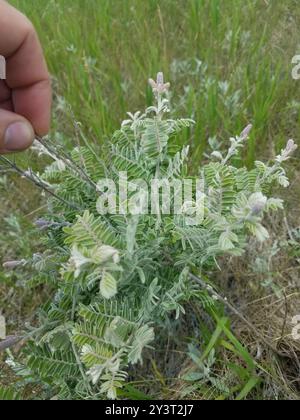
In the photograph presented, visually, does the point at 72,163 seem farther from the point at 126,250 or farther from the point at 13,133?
the point at 126,250

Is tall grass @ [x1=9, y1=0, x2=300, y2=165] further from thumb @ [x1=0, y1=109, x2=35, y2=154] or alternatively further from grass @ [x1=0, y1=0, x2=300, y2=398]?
thumb @ [x1=0, y1=109, x2=35, y2=154]

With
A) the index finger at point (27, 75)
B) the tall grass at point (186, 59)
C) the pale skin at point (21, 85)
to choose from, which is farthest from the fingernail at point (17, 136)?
the tall grass at point (186, 59)

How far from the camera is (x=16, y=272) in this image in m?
1.75

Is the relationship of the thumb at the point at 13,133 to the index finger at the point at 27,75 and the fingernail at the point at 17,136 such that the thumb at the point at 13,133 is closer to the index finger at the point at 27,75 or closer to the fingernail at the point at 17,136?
the fingernail at the point at 17,136

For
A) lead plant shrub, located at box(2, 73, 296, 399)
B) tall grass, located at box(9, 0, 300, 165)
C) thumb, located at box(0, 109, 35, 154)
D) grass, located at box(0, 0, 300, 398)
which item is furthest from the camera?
tall grass, located at box(9, 0, 300, 165)

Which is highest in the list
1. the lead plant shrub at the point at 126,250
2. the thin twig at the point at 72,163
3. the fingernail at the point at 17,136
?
the fingernail at the point at 17,136

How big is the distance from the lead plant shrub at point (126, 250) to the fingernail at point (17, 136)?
0.20 ft

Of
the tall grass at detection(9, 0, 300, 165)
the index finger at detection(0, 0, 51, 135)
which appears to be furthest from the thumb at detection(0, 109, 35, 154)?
the tall grass at detection(9, 0, 300, 165)

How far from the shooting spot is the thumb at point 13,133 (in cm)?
111

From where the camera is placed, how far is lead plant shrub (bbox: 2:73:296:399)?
Result: 0.97 metres

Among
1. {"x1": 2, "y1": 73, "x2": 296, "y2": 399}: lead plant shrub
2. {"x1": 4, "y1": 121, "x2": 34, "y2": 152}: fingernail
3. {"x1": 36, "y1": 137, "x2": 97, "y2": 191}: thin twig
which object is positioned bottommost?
{"x1": 2, "y1": 73, "x2": 296, "y2": 399}: lead plant shrub

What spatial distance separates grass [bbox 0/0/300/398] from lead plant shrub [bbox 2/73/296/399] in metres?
0.42

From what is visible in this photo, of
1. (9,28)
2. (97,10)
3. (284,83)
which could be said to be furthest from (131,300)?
(97,10)

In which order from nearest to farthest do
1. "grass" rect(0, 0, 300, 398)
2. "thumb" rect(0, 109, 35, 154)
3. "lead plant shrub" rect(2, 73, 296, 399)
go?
"lead plant shrub" rect(2, 73, 296, 399) < "thumb" rect(0, 109, 35, 154) < "grass" rect(0, 0, 300, 398)
